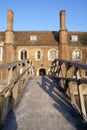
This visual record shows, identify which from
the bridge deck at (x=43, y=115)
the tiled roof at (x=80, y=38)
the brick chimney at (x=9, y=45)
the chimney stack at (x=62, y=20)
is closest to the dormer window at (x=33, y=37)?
the brick chimney at (x=9, y=45)

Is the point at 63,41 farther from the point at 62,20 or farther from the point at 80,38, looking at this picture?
the point at 80,38

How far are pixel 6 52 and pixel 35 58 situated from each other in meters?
4.81

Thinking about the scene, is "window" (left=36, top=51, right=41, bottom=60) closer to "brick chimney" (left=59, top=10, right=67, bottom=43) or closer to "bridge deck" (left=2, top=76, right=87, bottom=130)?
"brick chimney" (left=59, top=10, right=67, bottom=43)

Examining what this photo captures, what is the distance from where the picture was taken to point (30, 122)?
5.55 m

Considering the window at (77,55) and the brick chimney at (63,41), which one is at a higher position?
the brick chimney at (63,41)

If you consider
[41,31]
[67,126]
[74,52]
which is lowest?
[67,126]

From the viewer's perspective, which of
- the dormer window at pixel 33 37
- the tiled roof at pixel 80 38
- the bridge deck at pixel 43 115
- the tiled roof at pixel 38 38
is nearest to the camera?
the bridge deck at pixel 43 115

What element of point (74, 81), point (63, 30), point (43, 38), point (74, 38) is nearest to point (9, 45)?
point (43, 38)

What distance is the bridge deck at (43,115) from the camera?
5387 mm

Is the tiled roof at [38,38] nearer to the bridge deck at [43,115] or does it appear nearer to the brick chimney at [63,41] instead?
the brick chimney at [63,41]

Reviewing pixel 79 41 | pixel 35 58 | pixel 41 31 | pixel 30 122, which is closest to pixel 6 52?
pixel 35 58

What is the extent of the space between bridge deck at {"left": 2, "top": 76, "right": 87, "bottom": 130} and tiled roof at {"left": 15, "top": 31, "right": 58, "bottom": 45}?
30.0 meters

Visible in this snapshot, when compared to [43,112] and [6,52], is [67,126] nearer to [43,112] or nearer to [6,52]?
[43,112]

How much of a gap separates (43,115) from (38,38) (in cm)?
3350
